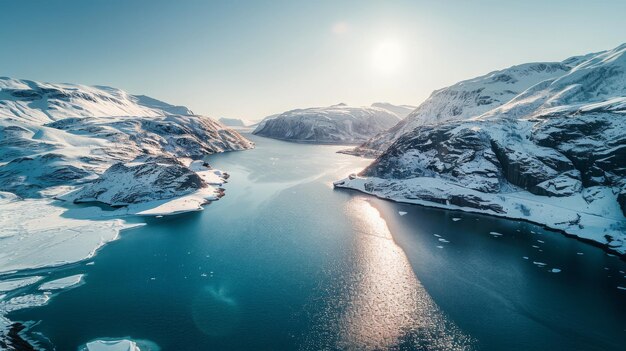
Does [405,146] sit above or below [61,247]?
above

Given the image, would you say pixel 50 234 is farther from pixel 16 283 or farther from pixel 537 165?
pixel 537 165

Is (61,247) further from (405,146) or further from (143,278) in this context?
(405,146)

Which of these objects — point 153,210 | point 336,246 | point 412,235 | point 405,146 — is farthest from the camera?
point 405,146

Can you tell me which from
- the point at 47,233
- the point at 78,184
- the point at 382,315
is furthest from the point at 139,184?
the point at 382,315

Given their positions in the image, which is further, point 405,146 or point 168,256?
point 405,146

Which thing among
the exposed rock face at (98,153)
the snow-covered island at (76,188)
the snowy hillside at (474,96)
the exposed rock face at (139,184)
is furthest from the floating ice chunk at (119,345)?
the snowy hillside at (474,96)

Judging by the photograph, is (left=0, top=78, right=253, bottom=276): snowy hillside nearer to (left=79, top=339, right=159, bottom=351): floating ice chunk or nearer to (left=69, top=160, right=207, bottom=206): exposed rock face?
(left=69, top=160, right=207, bottom=206): exposed rock face

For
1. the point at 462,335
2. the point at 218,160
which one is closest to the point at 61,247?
the point at 462,335
